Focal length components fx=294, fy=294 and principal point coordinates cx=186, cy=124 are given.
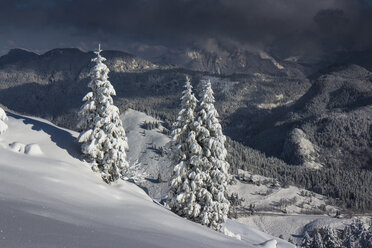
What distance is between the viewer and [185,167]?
107 ft

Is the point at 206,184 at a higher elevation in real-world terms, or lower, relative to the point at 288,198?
lower

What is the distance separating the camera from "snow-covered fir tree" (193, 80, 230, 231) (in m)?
31.9

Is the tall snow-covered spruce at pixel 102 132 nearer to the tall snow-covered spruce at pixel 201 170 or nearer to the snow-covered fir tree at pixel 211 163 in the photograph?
the tall snow-covered spruce at pixel 201 170

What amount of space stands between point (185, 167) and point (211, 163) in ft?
9.59

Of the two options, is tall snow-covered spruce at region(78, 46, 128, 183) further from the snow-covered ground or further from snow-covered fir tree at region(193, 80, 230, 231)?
the snow-covered ground

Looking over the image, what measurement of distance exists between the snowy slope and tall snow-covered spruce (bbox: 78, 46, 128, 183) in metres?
1.32

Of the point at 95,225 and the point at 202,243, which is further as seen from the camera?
the point at 202,243

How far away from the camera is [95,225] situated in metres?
11.9

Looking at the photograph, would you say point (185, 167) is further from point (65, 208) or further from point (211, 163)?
point (65, 208)

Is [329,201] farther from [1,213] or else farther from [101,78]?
[1,213]

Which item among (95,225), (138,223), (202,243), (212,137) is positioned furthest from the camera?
(212,137)

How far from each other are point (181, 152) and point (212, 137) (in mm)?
3857

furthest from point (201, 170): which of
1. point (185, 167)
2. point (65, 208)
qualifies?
point (65, 208)

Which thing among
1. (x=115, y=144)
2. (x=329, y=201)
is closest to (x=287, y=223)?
(x=329, y=201)
